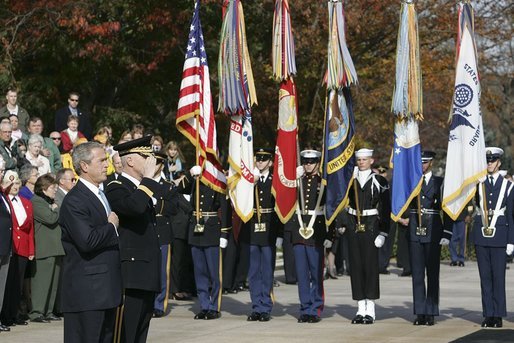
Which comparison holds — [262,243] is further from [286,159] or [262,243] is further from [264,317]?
[286,159]

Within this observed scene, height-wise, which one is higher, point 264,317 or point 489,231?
point 489,231

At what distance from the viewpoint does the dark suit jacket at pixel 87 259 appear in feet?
27.6

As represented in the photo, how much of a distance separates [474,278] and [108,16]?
833 centimetres

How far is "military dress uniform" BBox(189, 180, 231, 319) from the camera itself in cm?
1530

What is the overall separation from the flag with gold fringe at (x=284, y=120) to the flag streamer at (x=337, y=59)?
57 cm

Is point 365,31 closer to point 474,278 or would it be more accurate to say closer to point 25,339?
point 474,278

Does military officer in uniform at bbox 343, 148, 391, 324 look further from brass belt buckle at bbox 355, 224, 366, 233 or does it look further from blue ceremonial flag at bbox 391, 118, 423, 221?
blue ceremonial flag at bbox 391, 118, 423, 221

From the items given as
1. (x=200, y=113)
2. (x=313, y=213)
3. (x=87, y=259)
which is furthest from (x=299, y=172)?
(x=87, y=259)

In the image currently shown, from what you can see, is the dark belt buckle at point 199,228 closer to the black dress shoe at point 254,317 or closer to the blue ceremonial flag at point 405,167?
the black dress shoe at point 254,317

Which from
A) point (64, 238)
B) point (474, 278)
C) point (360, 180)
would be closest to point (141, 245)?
point (64, 238)

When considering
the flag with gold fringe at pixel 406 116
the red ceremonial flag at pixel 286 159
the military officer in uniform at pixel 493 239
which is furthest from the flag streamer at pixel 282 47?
the military officer in uniform at pixel 493 239

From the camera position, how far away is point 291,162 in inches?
596

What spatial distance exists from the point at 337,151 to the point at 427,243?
5.14ft

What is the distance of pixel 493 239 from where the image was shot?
14.0 m
